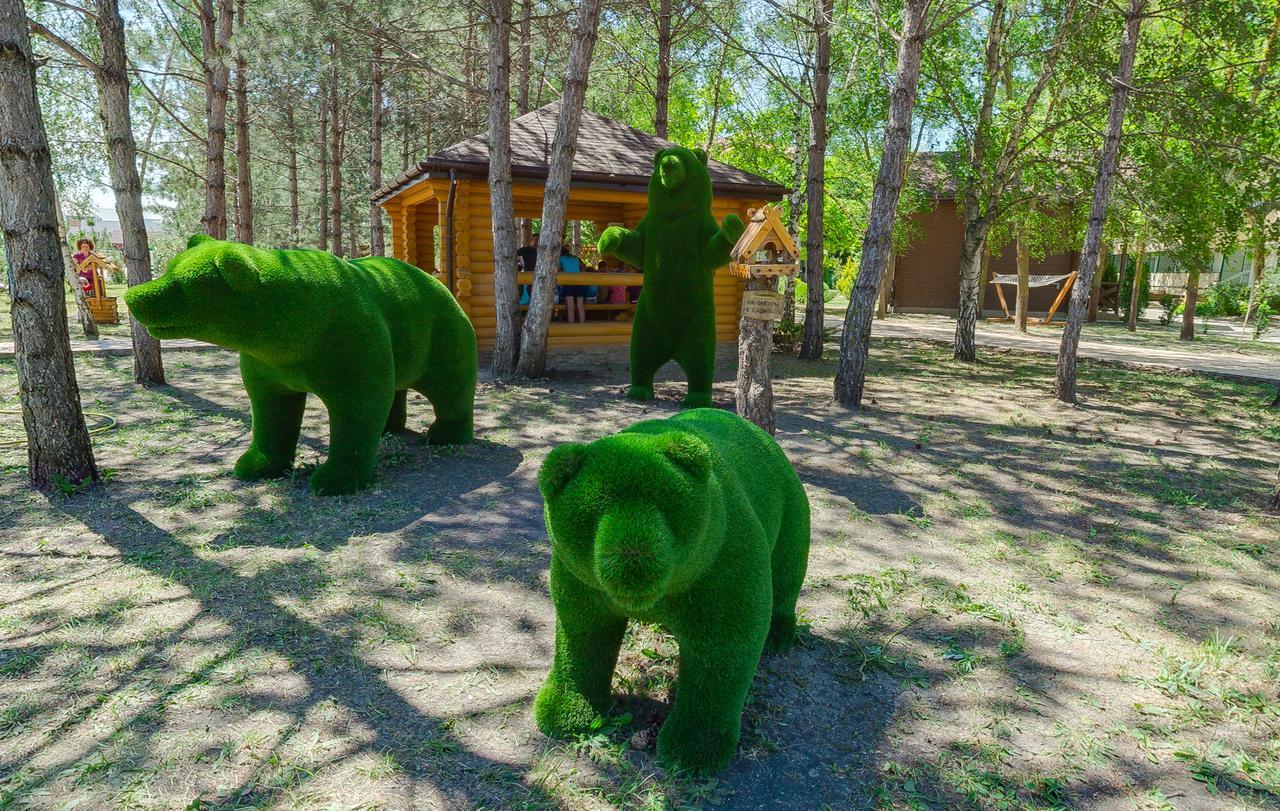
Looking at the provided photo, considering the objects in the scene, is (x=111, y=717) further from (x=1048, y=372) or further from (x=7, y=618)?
(x=1048, y=372)

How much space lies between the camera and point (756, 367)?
18.7 feet

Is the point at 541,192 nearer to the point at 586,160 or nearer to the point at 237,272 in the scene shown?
the point at 586,160

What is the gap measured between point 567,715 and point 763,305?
375cm

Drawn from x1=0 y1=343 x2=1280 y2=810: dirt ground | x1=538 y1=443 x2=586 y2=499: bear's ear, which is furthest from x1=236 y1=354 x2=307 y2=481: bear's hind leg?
x1=538 y1=443 x2=586 y2=499: bear's ear

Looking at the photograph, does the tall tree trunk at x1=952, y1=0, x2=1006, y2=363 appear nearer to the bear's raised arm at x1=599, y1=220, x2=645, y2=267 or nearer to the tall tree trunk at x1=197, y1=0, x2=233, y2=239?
the bear's raised arm at x1=599, y1=220, x2=645, y2=267

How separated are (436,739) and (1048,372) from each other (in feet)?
37.8

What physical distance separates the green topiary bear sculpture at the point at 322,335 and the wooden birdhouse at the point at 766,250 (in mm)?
2239

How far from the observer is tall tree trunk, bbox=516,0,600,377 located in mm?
8320

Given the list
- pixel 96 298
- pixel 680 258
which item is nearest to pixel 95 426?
pixel 680 258

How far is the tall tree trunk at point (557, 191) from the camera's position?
8320 mm

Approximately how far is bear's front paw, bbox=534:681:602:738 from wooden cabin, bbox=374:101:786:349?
795cm

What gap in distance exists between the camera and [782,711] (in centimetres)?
262

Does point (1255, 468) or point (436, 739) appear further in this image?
point (1255, 468)

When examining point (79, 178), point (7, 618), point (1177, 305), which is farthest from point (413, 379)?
point (1177, 305)
